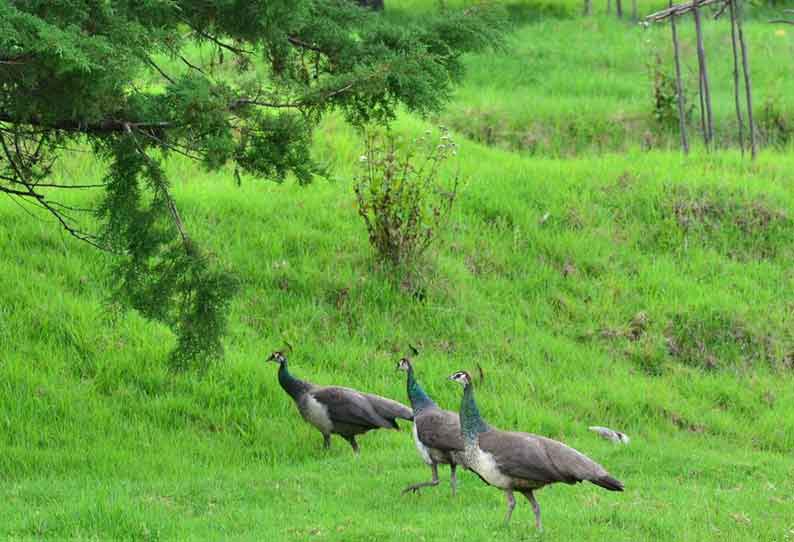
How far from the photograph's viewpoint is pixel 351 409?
11492 mm

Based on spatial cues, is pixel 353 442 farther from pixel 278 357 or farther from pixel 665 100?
pixel 665 100

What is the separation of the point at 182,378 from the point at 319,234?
11.3 ft

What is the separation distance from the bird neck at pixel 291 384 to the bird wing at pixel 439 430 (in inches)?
63.5

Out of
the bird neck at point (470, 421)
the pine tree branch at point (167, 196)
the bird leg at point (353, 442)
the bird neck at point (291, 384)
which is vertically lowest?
the bird leg at point (353, 442)

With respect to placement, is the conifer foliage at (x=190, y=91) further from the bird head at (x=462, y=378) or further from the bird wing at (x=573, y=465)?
the bird wing at (x=573, y=465)

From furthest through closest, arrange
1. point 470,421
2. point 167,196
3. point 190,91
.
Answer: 1. point 167,196
2. point 470,421
3. point 190,91

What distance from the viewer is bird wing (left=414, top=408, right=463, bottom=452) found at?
10.3 metres

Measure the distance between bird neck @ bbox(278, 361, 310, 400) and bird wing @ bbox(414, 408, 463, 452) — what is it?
1.61 meters

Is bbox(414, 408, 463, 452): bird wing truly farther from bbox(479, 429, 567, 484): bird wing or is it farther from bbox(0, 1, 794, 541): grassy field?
bbox(479, 429, 567, 484): bird wing

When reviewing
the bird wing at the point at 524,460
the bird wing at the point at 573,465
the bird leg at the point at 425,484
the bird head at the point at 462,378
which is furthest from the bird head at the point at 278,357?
the bird wing at the point at 573,465

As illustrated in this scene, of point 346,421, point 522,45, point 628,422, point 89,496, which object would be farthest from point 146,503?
point 522,45

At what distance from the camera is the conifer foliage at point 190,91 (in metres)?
8.46

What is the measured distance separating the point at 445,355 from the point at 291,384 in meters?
2.65

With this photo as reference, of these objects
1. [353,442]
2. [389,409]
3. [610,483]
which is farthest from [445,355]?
[610,483]
